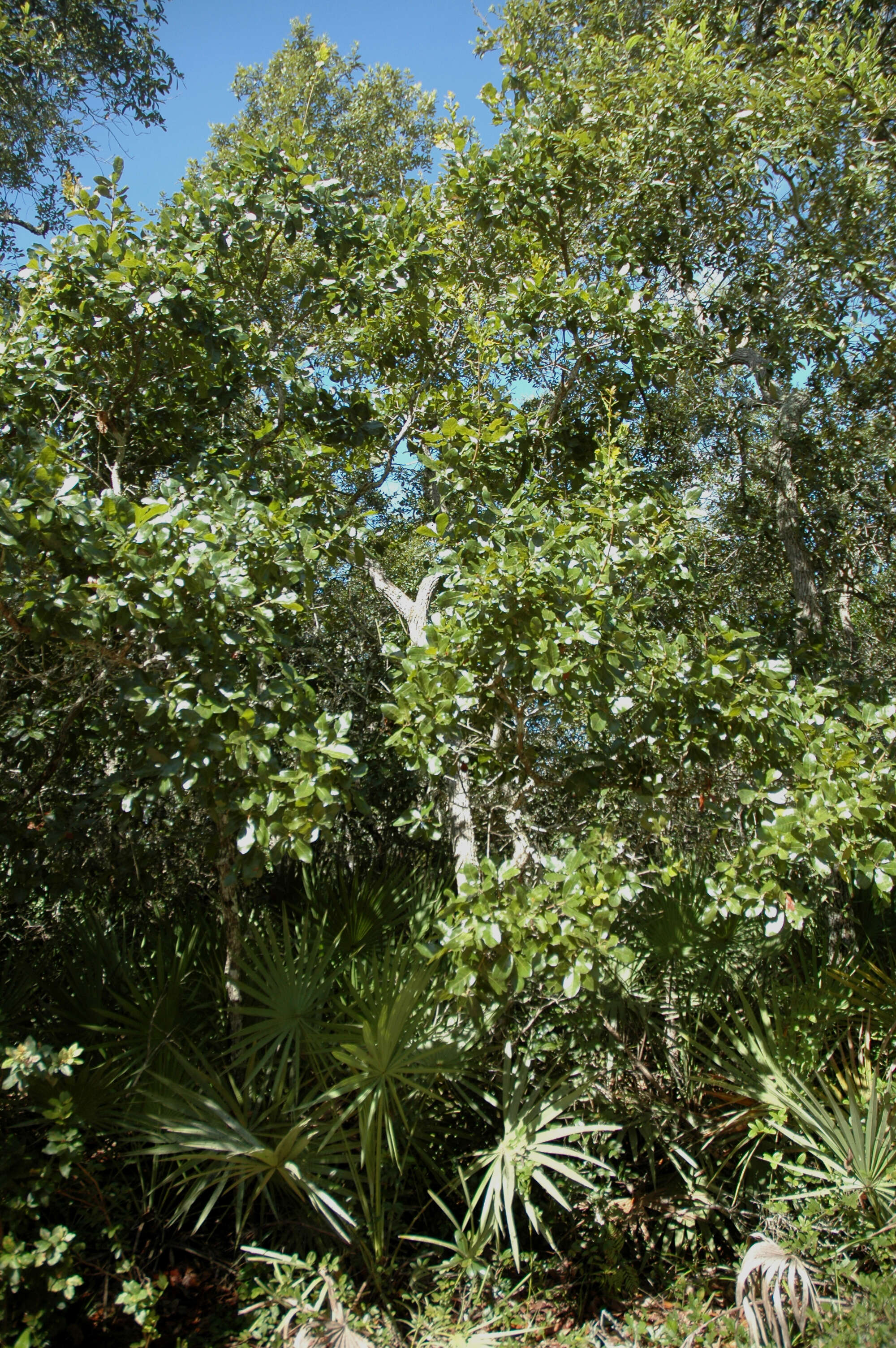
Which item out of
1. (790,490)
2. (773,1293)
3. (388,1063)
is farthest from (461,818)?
(790,490)

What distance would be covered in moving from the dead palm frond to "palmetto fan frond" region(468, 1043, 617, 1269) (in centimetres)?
57

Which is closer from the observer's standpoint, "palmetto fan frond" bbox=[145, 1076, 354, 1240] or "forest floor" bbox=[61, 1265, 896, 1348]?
"forest floor" bbox=[61, 1265, 896, 1348]

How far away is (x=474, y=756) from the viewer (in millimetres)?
4664

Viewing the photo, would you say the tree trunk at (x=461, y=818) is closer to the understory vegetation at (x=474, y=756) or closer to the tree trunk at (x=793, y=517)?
the understory vegetation at (x=474, y=756)

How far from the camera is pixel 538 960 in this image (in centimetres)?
289

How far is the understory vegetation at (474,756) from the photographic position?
3006 mm

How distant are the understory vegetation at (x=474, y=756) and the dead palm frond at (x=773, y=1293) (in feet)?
0.10

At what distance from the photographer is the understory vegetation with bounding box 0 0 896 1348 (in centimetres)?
301

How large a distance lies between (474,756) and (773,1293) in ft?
8.65

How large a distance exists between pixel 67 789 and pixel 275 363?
8.48 ft

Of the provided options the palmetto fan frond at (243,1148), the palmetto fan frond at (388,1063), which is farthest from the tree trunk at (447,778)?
the palmetto fan frond at (243,1148)

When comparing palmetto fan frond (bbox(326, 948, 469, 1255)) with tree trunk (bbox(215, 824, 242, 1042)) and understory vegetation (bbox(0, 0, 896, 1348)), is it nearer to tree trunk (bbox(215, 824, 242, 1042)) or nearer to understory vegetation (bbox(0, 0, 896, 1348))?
understory vegetation (bbox(0, 0, 896, 1348))

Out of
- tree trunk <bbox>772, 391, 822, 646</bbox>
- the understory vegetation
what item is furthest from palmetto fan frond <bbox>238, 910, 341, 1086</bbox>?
tree trunk <bbox>772, 391, 822, 646</bbox>

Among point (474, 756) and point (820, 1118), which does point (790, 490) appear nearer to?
point (474, 756)
